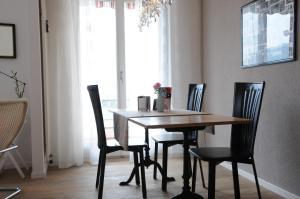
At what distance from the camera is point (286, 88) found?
8.77 feet

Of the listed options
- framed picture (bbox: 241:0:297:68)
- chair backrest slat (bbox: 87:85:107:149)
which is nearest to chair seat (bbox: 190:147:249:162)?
chair backrest slat (bbox: 87:85:107:149)

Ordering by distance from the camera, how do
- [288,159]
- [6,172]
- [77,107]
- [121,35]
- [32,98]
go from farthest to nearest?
[121,35] < [77,107] < [6,172] < [32,98] < [288,159]

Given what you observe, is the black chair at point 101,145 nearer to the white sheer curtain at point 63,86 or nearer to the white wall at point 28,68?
the white wall at point 28,68

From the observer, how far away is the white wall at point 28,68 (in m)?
3.34

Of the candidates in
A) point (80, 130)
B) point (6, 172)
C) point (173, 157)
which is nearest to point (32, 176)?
point (6, 172)

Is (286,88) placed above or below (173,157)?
above

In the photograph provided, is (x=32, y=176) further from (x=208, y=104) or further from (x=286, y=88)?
(x=286, y=88)

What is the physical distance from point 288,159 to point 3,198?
2.52m

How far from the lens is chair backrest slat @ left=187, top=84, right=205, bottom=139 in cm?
309

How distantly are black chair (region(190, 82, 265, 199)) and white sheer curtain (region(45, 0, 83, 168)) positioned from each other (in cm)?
201

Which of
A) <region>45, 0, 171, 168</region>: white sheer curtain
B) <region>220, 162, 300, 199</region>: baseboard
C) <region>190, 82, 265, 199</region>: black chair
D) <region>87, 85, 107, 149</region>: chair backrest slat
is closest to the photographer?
<region>190, 82, 265, 199</region>: black chair

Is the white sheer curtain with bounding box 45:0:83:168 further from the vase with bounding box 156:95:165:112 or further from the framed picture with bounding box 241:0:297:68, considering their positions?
the framed picture with bounding box 241:0:297:68

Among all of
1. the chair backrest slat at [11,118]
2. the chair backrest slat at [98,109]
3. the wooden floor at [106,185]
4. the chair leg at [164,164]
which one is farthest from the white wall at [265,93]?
the chair backrest slat at [11,118]

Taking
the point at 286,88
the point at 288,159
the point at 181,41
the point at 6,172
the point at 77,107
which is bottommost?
the point at 6,172
